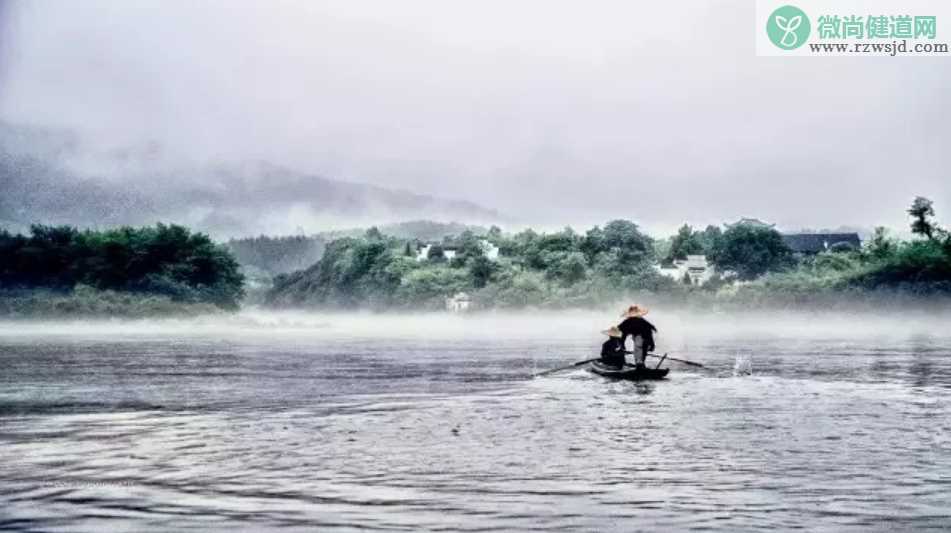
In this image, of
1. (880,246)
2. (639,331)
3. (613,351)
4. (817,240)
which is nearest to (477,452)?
(639,331)

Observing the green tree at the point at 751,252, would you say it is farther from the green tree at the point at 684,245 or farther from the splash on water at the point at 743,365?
the splash on water at the point at 743,365

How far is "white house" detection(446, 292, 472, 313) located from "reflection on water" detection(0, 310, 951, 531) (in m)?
96.4

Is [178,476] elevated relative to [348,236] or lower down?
lower down

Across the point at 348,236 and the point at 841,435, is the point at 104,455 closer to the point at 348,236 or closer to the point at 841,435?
the point at 841,435

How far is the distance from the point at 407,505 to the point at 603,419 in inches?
378

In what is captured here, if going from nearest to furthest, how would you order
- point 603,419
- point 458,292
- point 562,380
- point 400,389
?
point 603,419
point 400,389
point 562,380
point 458,292

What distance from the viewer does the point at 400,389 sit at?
30391 mm

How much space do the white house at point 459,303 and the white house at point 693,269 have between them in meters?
22.0

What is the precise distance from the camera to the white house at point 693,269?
132875 mm

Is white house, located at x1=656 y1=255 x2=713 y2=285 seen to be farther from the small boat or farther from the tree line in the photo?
the small boat

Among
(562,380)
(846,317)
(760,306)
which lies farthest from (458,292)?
(562,380)

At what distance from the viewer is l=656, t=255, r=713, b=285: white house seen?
133 metres

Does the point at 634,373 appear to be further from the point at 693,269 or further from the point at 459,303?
the point at 693,269

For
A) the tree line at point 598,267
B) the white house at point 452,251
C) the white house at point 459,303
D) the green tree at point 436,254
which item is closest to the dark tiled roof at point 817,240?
the tree line at point 598,267
